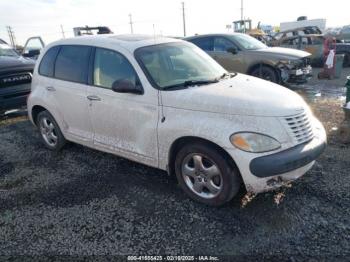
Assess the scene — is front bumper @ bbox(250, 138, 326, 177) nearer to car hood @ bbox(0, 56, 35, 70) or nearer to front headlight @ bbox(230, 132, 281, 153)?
front headlight @ bbox(230, 132, 281, 153)

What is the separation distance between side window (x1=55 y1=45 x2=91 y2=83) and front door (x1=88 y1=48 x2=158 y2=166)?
22cm

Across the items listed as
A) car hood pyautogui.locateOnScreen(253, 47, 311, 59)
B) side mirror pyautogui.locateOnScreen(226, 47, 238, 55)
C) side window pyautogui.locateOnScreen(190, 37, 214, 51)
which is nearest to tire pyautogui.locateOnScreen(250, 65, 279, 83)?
car hood pyautogui.locateOnScreen(253, 47, 311, 59)

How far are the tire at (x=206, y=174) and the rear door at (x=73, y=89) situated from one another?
1645mm

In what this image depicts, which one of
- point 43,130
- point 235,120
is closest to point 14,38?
point 43,130

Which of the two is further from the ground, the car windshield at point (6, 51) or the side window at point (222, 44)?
the car windshield at point (6, 51)

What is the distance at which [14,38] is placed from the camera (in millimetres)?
52438

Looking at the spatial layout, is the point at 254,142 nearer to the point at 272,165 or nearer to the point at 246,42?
the point at 272,165

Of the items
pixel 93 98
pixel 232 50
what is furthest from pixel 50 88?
pixel 232 50

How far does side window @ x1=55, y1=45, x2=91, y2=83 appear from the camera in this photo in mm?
4426

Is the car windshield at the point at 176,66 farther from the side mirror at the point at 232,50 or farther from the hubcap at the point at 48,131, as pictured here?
the side mirror at the point at 232,50

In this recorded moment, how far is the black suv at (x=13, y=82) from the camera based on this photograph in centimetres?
706

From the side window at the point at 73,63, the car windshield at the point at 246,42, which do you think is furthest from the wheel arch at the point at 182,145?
the car windshield at the point at 246,42

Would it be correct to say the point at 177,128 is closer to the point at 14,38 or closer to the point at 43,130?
the point at 43,130

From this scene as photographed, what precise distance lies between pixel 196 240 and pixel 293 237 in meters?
0.90
